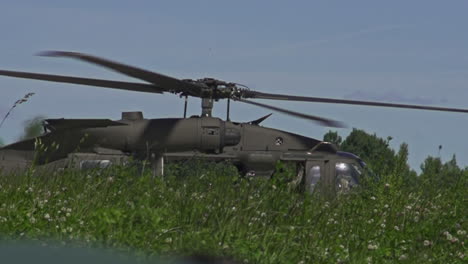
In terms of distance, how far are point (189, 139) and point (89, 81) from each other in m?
2.69

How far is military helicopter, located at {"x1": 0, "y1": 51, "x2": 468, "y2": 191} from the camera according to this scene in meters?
17.6

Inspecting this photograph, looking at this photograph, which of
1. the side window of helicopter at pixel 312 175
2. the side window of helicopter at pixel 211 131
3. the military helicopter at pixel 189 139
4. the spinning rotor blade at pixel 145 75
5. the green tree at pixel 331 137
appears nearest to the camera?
the spinning rotor blade at pixel 145 75

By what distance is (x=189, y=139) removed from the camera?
18156mm

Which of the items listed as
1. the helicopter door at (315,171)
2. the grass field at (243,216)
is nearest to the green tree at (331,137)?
the helicopter door at (315,171)

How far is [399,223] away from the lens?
1086 centimetres

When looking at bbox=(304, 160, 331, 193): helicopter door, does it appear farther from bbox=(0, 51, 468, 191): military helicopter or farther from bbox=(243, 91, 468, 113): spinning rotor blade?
bbox=(243, 91, 468, 113): spinning rotor blade

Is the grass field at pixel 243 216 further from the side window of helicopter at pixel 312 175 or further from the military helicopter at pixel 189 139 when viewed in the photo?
the side window of helicopter at pixel 312 175

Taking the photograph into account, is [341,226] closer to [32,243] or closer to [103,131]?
[32,243]

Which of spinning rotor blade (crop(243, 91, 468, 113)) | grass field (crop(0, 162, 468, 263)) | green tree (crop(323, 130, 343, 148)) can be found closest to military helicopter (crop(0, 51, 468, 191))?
spinning rotor blade (crop(243, 91, 468, 113))

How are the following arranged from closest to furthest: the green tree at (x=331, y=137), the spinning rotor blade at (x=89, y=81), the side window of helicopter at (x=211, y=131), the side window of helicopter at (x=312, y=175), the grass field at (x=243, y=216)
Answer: the grass field at (x=243, y=216) → the spinning rotor blade at (x=89, y=81) → the side window of helicopter at (x=211, y=131) → the side window of helicopter at (x=312, y=175) → the green tree at (x=331, y=137)

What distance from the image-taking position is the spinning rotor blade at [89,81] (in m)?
16.0

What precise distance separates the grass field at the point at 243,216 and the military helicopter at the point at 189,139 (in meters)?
→ 5.69

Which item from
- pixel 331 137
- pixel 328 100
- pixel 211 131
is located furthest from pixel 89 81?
pixel 331 137

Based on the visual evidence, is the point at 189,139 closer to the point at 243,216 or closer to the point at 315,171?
the point at 315,171
